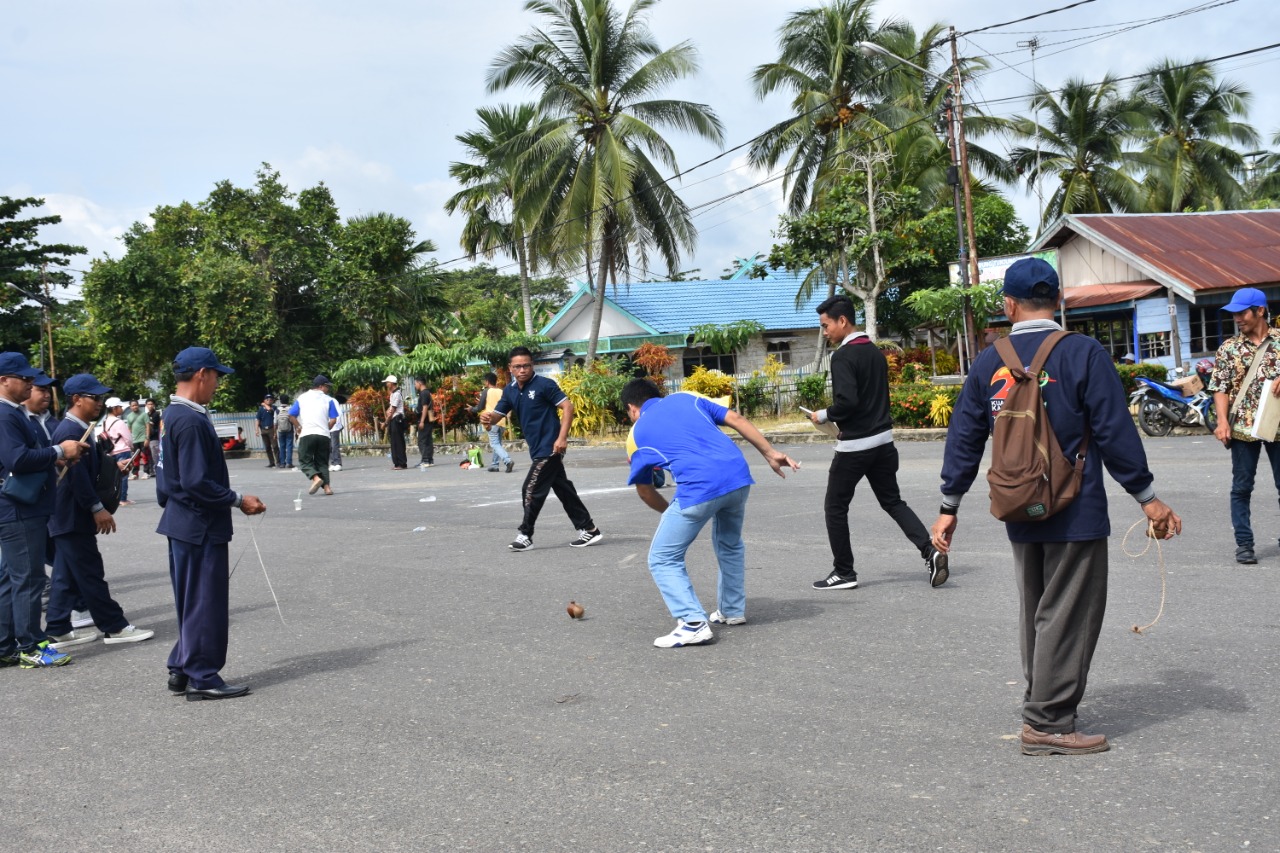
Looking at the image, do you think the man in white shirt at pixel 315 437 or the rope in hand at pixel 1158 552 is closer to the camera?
the rope in hand at pixel 1158 552

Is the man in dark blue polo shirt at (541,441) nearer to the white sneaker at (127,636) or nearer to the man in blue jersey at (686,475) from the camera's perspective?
the white sneaker at (127,636)

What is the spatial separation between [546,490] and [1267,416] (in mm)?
5875

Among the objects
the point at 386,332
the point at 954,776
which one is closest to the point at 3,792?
the point at 954,776

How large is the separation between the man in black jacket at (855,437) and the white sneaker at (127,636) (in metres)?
4.49

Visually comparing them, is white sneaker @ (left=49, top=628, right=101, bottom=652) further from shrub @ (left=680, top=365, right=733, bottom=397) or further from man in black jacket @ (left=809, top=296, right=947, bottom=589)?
shrub @ (left=680, top=365, right=733, bottom=397)

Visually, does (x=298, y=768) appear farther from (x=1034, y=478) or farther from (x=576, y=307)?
(x=576, y=307)

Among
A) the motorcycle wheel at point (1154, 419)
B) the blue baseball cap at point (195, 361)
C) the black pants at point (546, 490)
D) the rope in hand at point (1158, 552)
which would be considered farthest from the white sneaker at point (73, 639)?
the motorcycle wheel at point (1154, 419)

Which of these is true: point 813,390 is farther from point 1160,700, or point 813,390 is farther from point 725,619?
point 1160,700

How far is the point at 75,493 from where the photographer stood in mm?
7793

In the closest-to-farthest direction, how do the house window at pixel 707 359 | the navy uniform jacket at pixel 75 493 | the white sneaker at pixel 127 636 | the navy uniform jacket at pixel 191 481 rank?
the navy uniform jacket at pixel 191 481 → the navy uniform jacket at pixel 75 493 → the white sneaker at pixel 127 636 → the house window at pixel 707 359

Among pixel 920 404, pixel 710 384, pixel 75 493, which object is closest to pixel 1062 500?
pixel 75 493

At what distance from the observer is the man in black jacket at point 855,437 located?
7859 mm

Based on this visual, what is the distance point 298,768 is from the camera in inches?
195

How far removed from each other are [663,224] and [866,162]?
6.29 meters
